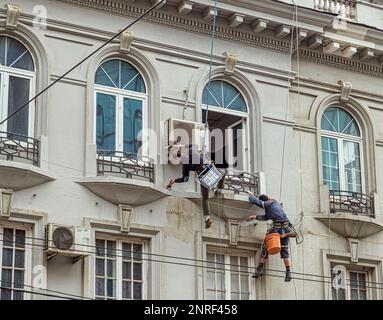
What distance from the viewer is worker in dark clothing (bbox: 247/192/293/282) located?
25688mm

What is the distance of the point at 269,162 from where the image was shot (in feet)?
88.5

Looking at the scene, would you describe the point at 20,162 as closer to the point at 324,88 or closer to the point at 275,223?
the point at 275,223

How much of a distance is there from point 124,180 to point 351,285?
600 cm

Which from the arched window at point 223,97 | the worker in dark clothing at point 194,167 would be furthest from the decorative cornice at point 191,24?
the worker in dark clothing at point 194,167

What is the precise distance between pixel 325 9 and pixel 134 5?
508 centimetres

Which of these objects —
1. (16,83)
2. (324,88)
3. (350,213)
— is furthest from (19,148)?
(324,88)

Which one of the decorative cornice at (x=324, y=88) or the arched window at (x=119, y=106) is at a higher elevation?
the decorative cornice at (x=324, y=88)

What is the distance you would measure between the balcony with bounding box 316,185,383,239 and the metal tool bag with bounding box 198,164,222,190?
3093mm

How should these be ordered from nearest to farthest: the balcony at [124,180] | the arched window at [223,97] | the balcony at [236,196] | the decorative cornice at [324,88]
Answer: the balcony at [124,180]
the balcony at [236,196]
the arched window at [223,97]
the decorative cornice at [324,88]

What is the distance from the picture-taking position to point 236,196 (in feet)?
85.0

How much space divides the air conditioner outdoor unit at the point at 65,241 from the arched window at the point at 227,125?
443 centimetres

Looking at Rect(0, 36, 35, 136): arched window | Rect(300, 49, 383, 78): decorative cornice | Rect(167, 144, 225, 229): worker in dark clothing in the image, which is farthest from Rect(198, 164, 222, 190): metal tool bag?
Rect(300, 49, 383, 78): decorative cornice

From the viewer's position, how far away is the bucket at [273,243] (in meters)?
25.5

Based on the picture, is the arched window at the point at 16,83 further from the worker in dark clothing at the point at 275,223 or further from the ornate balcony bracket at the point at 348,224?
the ornate balcony bracket at the point at 348,224
